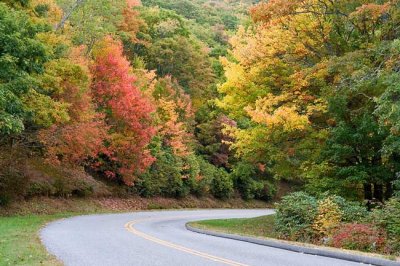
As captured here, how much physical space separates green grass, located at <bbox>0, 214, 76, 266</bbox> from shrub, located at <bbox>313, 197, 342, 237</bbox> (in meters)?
9.06

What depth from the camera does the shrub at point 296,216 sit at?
16.5 meters

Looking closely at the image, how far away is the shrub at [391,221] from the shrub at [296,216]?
8.24 ft

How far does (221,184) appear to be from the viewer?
1929 inches

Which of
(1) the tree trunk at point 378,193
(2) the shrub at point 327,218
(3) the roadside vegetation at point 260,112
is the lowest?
(2) the shrub at point 327,218

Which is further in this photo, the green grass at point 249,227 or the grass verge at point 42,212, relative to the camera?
the green grass at point 249,227

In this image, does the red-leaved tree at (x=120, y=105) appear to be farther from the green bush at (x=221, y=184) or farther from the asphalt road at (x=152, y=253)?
the asphalt road at (x=152, y=253)

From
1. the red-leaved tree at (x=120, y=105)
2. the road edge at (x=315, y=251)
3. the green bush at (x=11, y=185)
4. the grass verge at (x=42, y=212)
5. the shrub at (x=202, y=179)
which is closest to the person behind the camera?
the road edge at (x=315, y=251)

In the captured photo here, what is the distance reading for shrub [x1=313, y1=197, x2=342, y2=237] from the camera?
1562 cm

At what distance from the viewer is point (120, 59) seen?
109 feet

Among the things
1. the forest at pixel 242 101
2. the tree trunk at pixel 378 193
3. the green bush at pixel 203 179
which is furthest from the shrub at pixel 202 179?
the tree trunk at pixel 378 193

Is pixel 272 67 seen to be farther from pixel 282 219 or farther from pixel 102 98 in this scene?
pixel 102 98

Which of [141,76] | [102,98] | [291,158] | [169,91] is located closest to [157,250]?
[291,158]

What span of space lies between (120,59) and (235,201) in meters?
25.0

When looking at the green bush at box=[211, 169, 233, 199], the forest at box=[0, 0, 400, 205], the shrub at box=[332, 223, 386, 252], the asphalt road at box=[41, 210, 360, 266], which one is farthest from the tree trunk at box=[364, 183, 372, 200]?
the green bush at box=[211, 169, 233, 199]
